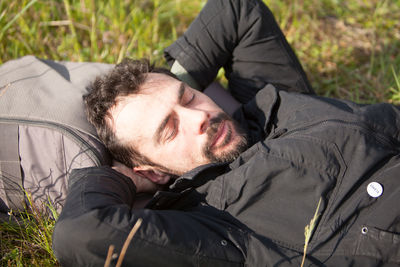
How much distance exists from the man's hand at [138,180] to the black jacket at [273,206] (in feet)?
0.59

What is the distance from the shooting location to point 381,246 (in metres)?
1.97

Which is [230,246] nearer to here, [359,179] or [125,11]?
[359,179]

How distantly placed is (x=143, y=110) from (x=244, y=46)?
117 cm

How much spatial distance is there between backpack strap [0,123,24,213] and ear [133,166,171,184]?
2.52ft

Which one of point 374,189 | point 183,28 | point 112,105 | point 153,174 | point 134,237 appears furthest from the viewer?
point 183,28

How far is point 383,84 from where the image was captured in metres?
3.87

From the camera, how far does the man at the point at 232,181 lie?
1.97m

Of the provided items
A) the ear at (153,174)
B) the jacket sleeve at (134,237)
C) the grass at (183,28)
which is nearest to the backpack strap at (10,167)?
the jacket sleeve at (134,237)

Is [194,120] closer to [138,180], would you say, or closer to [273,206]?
[138,180]

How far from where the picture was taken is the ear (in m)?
2.71

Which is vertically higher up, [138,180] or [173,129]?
[173,129]

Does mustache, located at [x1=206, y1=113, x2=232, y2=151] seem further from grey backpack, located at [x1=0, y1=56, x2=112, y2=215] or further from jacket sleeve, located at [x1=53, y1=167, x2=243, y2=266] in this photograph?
grey backpack, located at [x1=0, y1=56, x2=112, y2=215]

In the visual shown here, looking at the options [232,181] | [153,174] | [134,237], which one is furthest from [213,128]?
[134,237]

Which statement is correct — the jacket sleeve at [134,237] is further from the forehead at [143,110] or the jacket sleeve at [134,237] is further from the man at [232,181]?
the forehead at [143,110]
